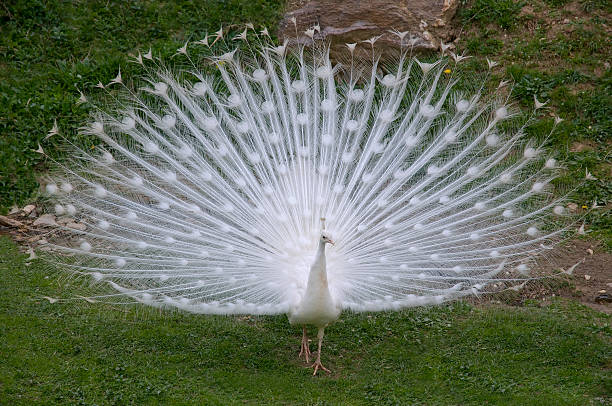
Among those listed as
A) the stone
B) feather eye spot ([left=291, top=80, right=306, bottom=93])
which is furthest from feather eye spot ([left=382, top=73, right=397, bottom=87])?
the stone

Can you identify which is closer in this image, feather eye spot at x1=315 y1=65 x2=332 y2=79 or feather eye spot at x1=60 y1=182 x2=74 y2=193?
feather eye spot at x1=60 y1=182 x2=74 y2=193

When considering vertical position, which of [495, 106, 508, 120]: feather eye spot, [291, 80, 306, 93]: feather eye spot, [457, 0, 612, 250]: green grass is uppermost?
[457, 0, 612, 250]: green grass

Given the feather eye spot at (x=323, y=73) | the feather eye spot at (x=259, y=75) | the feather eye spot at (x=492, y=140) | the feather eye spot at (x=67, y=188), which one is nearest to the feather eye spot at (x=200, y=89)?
the feather eye spot at (x=259, y=75)

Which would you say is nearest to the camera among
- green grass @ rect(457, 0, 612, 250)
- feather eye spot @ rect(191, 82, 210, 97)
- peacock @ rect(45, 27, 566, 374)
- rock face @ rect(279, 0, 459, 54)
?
peacock @ rect(45, 27, 566, 374)

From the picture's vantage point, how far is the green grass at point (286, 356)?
5.77 meters

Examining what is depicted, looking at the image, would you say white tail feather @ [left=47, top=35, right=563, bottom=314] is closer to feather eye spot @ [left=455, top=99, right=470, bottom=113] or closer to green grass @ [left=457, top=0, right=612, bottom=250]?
feather eye spot @ [left=455, top=99, right=470, bottom=113]

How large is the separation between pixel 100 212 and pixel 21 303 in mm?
1333

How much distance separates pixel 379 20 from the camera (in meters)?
9.65

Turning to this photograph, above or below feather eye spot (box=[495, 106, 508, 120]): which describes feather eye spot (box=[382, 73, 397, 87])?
above

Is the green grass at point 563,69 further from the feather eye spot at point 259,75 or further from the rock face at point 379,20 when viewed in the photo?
the feather eye spot at point 259,75

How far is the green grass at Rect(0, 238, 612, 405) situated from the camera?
5770 millimetres

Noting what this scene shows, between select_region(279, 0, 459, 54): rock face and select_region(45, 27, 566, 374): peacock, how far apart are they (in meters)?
2.93

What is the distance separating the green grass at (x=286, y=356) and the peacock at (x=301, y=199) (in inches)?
15.8

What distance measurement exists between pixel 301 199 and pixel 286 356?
4.69ft
